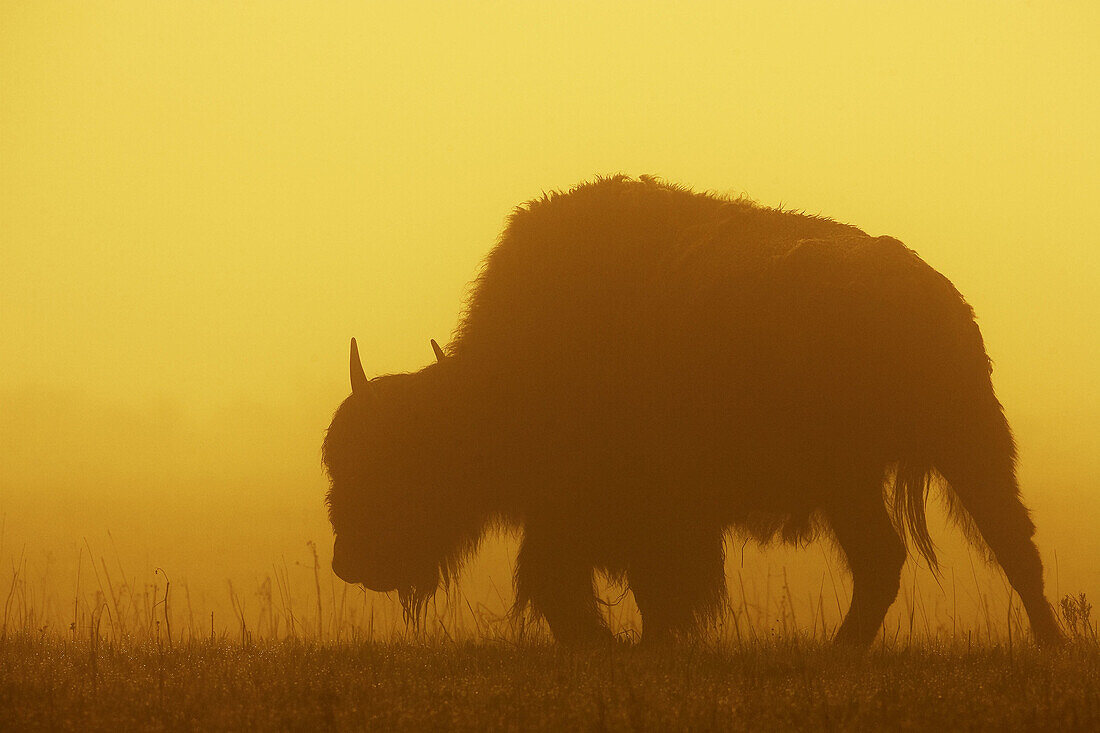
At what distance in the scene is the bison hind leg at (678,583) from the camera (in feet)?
23.8

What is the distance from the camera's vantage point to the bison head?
326 inches

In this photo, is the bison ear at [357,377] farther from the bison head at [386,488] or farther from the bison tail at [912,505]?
the bison tail at [912,505]

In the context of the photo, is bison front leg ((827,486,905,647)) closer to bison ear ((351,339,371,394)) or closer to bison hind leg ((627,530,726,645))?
bison hind leg ((627,530,726,645))

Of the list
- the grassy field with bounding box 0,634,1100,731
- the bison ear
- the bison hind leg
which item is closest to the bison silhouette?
the bison hind leg

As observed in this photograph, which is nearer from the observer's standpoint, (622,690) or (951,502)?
(622,690)

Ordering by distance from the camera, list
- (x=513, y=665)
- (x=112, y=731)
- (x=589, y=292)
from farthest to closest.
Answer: (x=589, y=292)
(x=513, y=665)
(x=112, y=731)

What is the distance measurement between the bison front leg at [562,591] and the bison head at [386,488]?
991 mm

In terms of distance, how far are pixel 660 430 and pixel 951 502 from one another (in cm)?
198

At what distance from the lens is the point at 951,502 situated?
7695mm

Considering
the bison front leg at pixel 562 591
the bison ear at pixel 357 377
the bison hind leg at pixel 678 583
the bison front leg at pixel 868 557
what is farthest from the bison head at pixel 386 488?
the bison front leg at pixel 868 557

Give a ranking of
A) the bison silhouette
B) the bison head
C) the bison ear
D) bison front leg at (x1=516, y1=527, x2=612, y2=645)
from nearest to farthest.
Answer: the bison silhouette
bison front leg at (x1=516, y1=527, x2=612, y2=645)
the bison head
the bison ear

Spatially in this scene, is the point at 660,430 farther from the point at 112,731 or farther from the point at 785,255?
the point at 112,731

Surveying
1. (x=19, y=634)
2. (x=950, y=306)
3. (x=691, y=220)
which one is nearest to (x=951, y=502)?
(x=950, y=306)

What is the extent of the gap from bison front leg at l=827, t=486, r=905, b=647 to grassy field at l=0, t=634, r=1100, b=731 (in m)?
0.82
